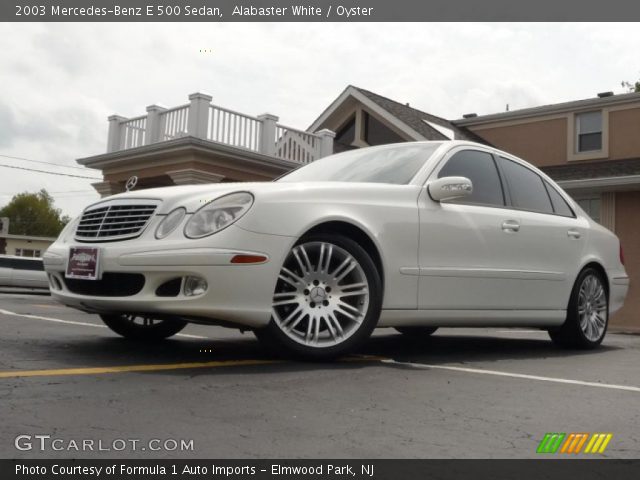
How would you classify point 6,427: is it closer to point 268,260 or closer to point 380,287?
point 268,260

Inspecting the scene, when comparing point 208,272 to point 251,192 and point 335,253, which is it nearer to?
point 251,192

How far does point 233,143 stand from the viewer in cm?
1664

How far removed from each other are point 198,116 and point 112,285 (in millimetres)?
12355

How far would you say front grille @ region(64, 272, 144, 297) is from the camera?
384 centimetres

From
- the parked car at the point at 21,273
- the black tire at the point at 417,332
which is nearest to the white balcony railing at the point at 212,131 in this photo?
the parked car at the point at 21,273

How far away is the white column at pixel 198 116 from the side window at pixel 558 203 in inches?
430

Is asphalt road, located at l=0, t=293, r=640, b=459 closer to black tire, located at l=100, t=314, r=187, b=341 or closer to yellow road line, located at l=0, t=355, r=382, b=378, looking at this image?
yellow road line, located at l=0, t=355, r=382, b=378

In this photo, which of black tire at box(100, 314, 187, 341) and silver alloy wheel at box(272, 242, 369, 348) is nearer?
silver alloy wheel at box(272, 242, 369, 348)

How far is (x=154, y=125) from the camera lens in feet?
56.3

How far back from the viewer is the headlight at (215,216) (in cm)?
382

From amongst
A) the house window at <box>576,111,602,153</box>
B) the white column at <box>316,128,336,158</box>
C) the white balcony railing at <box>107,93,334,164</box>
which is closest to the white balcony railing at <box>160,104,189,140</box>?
the white balcony railing at <box>107,93,334,164</box>

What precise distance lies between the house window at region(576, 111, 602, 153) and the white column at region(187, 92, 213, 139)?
9893mm

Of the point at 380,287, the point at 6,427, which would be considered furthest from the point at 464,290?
the point at 6,427
